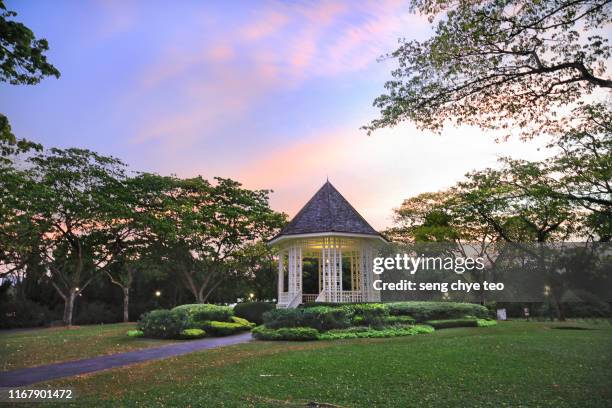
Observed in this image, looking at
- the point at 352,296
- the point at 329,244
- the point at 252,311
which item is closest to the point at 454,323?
the point at 352,296

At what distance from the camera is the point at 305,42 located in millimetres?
11156

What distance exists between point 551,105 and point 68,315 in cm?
2722

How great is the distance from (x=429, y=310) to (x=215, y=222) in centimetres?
1522

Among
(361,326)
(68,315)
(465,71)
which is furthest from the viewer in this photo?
(68,315)

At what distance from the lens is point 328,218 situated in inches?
802

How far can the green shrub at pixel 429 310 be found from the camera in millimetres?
19672

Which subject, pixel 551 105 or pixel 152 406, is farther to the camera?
pixel 551 105

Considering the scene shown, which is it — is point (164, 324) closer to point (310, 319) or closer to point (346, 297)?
point (310, 319)

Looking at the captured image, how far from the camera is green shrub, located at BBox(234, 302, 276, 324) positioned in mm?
22297

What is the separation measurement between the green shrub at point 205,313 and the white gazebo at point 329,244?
260cm

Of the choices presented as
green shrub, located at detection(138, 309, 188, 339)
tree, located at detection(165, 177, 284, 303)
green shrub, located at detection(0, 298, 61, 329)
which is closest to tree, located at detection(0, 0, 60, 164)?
green shrub, located at detection(138, 309, 188, 339)

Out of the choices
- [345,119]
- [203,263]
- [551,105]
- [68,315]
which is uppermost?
[345,119]

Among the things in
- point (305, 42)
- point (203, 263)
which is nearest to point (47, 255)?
point (203, 263)

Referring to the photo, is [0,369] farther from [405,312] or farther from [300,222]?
[405,312]
